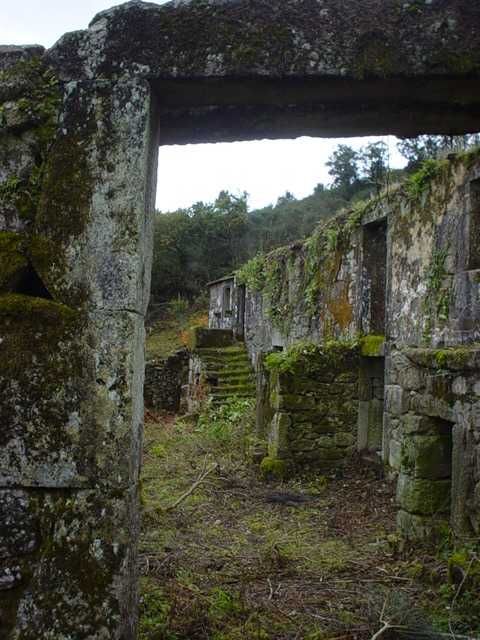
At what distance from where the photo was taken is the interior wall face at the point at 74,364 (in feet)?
7.38

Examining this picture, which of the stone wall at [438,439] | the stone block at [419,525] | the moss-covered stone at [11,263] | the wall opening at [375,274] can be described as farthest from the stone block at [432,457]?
the wall opening at [375,274]

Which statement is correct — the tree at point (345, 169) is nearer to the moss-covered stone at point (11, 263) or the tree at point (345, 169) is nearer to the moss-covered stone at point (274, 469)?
the moss-covered stone at point (274, 469)

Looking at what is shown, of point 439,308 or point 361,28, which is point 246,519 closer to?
point 439,308

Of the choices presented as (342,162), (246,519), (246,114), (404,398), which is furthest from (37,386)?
(342,162)

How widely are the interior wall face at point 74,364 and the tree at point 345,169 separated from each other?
27.4 m

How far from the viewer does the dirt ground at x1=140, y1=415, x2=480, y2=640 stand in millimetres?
3328

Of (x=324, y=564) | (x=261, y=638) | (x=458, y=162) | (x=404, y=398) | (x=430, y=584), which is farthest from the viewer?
(x=458, y=162)

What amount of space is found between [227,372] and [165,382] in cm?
195

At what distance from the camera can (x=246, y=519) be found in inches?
262

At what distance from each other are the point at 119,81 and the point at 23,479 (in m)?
1.57

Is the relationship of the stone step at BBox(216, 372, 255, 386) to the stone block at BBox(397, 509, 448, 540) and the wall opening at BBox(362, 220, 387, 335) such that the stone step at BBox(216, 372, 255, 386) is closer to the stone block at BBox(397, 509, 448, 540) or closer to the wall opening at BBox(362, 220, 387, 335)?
the wall opening at BBox(362, 220, 387, 335)

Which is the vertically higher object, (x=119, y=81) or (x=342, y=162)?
(x=342, y=162)

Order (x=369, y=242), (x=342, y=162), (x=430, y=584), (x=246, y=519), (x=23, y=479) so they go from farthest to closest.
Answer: (x=342, y=162) < (x=369, y=242) < (x=246, y=519) < (x=430, y=584) < (x=23, y=479)

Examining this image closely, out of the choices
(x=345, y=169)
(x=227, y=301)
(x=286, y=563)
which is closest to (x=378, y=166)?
(x=286, y=563)
